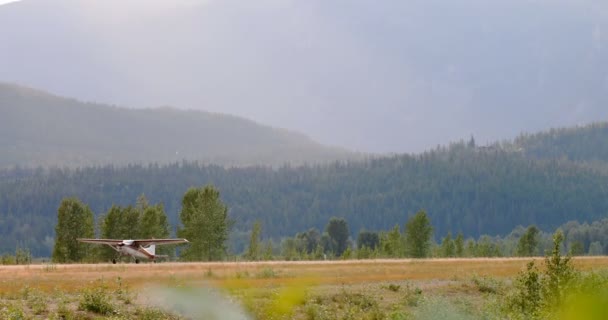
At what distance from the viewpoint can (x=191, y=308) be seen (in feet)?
25.0

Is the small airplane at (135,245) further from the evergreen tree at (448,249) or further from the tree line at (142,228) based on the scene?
the evergreen tree at (448,249)

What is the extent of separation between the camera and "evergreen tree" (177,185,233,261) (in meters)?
90.4

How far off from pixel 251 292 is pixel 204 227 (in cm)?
7810

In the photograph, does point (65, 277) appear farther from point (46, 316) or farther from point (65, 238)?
point (65, 238)

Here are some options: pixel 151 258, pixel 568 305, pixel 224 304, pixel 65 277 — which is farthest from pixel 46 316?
pixel 151 258

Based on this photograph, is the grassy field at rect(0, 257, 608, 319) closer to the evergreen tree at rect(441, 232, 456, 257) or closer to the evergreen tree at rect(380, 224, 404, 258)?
the evergreen tree at rect(380, 224, 404, 258)

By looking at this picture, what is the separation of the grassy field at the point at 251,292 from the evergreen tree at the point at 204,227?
96.1 ft

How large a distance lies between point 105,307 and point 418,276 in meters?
25.1

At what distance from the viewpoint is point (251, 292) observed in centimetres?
→ 1311

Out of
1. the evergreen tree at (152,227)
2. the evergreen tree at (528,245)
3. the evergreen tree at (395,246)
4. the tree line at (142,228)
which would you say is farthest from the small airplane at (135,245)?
the evergreen tree at (528,245)

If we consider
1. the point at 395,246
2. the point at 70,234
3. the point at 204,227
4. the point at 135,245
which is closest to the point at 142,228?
the point at 204,227

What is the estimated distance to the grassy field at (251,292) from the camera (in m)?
8.02

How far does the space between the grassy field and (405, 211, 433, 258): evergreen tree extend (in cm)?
4544

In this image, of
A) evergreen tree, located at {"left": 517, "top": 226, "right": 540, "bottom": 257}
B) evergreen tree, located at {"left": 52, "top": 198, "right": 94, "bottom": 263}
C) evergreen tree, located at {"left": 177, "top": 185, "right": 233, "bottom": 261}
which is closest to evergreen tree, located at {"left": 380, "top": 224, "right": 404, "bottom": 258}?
evergreen tree, located at {"left": 517, "top": 226, "right": 540, "bottom": 257}
